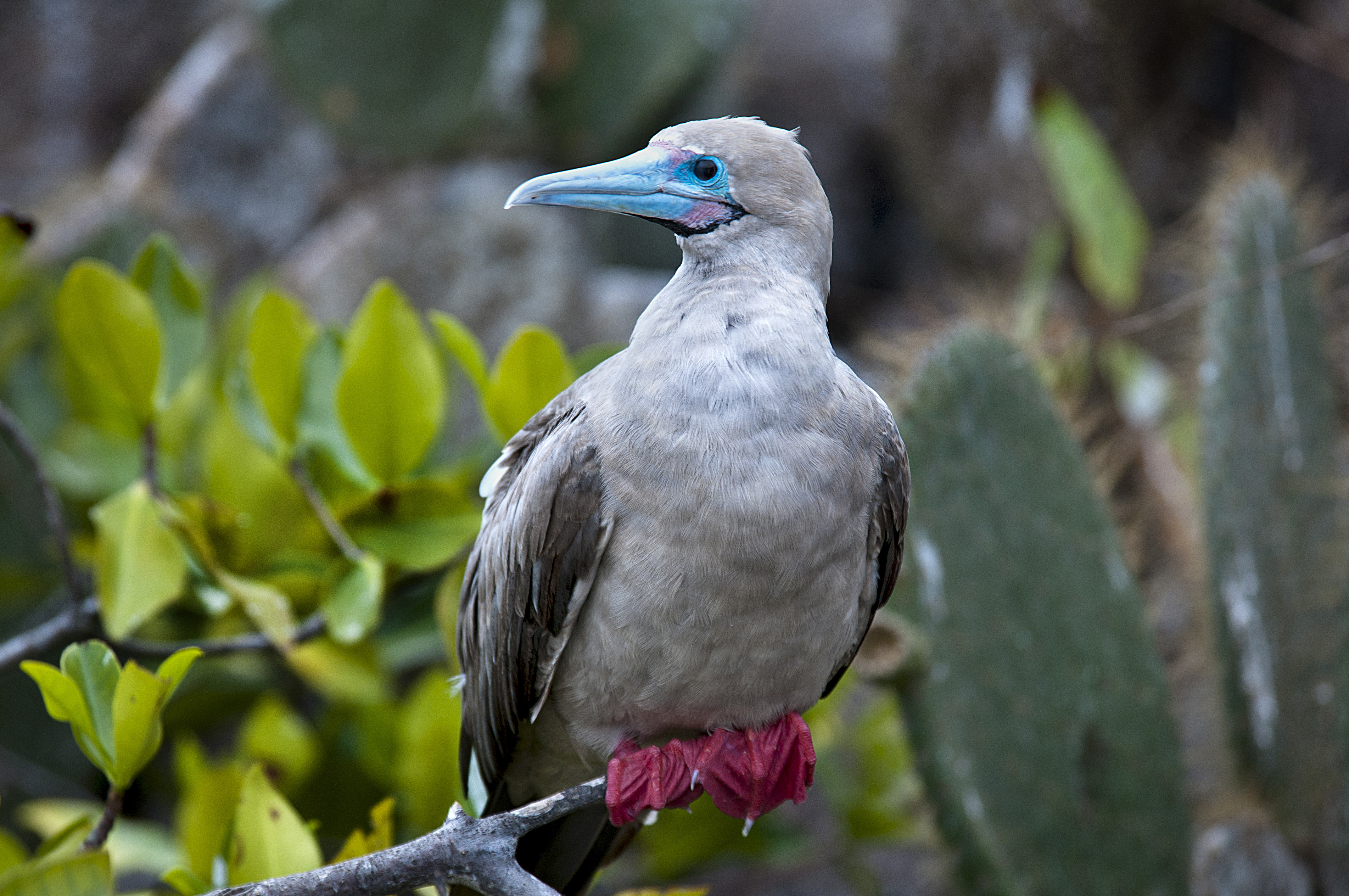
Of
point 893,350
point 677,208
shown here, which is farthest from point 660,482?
point 893,350

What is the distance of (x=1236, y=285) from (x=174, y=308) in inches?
104

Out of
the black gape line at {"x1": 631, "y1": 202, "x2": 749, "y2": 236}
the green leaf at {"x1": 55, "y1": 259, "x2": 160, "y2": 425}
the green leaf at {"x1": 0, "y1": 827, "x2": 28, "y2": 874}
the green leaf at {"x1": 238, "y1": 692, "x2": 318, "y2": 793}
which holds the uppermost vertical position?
the black gape line at {"x1": 631, "y1": 202, "x2": 749, "y2": 236}

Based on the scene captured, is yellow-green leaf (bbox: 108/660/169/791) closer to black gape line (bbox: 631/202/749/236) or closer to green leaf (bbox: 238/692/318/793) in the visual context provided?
black gape line (bbox: 631/202/749/236)

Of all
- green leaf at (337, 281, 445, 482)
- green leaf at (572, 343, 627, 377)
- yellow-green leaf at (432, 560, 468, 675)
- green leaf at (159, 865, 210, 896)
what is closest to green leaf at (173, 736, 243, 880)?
green leaf at (159, 865, 210, 896)

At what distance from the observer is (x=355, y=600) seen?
7.22ft

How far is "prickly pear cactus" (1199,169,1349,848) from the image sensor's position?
2836mm

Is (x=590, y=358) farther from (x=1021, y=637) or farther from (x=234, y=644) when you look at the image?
(x=1021, y=637)

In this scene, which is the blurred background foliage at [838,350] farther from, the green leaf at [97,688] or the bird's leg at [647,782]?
the bird's leg at [647,782]

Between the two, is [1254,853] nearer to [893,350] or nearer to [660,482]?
[893,350]

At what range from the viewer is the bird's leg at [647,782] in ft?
5.46

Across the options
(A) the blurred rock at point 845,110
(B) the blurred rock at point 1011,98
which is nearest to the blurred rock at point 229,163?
(A) the blurred rock at point 845,110

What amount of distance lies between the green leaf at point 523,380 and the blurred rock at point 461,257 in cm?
305

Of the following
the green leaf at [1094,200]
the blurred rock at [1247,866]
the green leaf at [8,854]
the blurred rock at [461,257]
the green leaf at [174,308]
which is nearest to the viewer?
the green leaf at [8,854]

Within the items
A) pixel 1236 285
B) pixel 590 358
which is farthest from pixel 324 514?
pixel 1236 285
